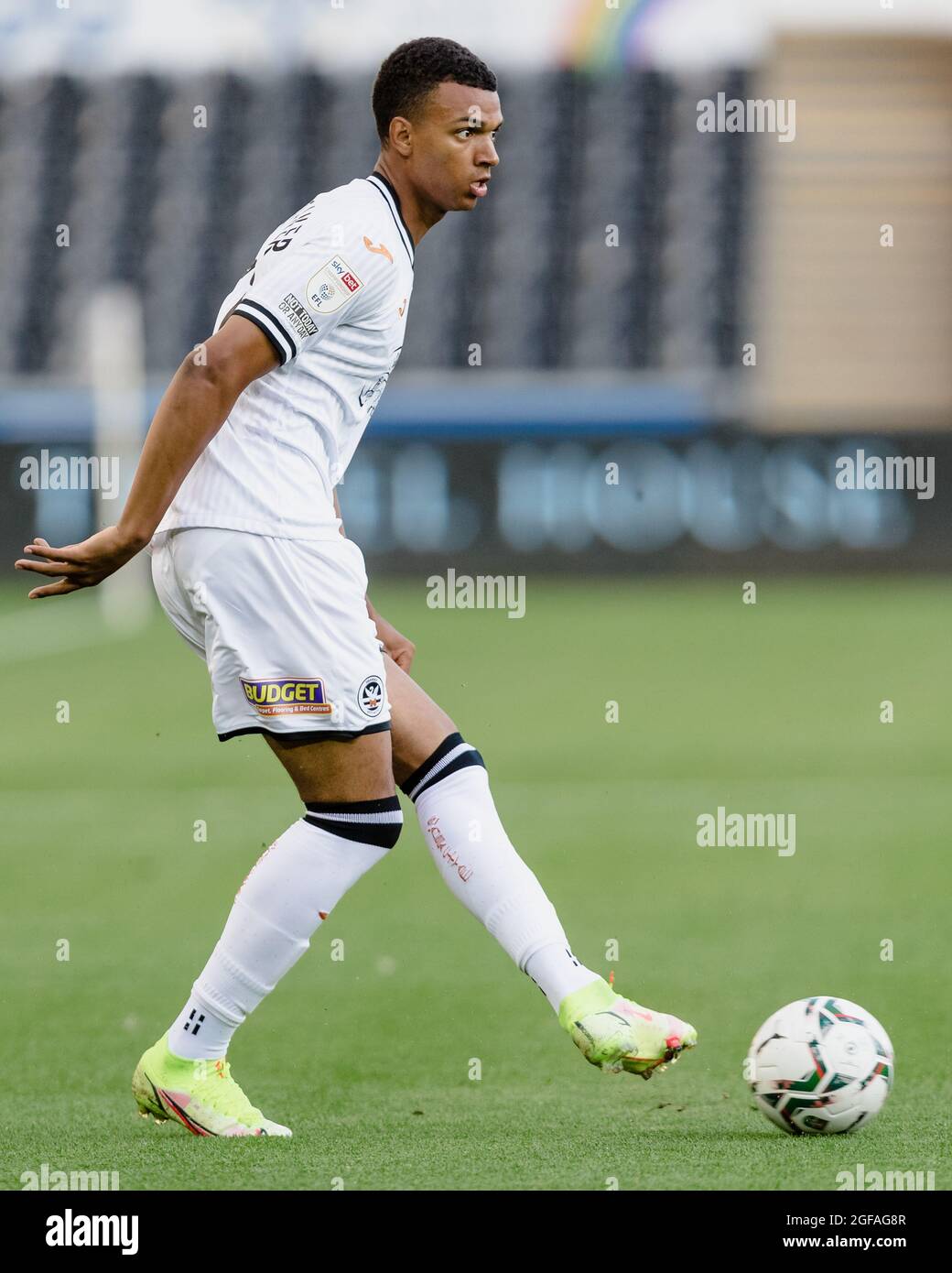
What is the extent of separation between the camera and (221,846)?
788 cm

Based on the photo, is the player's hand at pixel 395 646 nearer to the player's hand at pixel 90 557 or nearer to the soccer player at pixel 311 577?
the soccer player at pixel 311 577

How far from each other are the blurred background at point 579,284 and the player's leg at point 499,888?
14.6m

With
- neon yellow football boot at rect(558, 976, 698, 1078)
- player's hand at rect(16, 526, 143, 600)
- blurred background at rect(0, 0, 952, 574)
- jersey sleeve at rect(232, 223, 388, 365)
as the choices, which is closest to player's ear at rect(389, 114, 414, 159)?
jersey sleeve at rect(232, 223, 388, 365)

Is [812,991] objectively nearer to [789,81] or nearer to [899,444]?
[899,444]

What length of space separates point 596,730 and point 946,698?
2.34 m

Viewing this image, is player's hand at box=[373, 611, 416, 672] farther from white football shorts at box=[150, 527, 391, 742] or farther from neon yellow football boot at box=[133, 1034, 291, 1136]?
neon yellow football boot at box=[133, 1034, 291, 1136]

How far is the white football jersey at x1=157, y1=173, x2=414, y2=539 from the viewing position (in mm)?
3750

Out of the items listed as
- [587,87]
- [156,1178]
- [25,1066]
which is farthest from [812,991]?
[587,87]

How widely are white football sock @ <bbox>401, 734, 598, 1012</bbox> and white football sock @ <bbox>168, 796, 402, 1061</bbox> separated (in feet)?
0.47

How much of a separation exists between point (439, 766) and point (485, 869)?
24cm

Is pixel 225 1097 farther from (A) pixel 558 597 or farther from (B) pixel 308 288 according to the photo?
(A) pixel 558 597

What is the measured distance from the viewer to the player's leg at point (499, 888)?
3.78m

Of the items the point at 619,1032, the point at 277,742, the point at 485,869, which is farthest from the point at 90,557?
the point at 619,1032

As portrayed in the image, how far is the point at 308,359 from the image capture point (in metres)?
3.88
